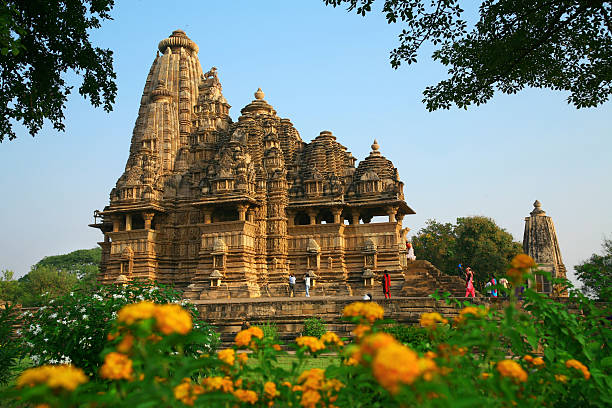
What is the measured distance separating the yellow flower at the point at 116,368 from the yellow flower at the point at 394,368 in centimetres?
144

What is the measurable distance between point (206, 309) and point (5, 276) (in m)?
47.5

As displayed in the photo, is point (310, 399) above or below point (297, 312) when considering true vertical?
above

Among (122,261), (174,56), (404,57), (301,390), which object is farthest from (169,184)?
(301,390)

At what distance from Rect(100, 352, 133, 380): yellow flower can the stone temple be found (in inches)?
912

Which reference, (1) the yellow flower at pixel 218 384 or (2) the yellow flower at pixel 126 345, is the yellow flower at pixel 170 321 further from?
(1) the yellow flower at pixel 218 384

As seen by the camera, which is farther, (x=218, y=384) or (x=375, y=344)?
(x=218, y=384)

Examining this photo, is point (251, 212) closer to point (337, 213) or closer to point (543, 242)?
point (337, 213)

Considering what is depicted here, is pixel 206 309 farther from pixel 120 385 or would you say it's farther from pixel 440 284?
pixel 120 385

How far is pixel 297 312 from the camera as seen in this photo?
17156mm

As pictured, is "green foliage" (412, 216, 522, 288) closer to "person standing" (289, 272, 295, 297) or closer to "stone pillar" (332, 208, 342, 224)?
"stone pillar" (332, 208, 342, 224)

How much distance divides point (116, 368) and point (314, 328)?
12786mm

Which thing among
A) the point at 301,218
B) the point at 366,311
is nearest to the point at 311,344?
the point at 366,311

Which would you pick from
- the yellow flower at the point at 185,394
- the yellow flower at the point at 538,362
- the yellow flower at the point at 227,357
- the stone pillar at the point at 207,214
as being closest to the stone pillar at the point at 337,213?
the stone pillar at the point at 207,214

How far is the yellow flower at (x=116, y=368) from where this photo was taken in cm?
270
